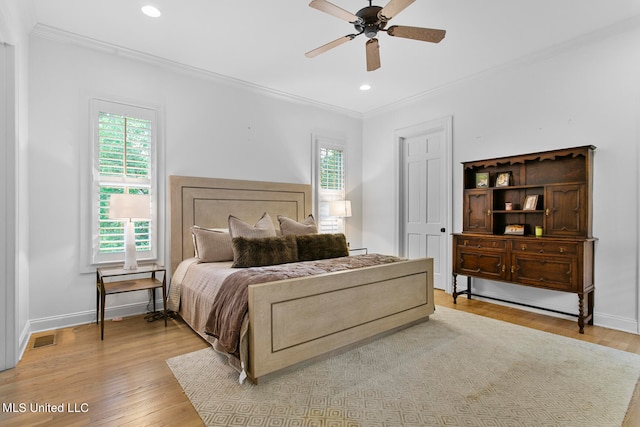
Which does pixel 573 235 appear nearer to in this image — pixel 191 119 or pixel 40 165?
pixel 191 119

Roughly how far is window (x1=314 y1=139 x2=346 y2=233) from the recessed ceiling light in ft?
9.32

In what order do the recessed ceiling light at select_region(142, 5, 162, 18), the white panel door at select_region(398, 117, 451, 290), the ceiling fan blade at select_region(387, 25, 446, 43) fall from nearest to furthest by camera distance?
1. the ceiling fan blade at select_region(387, 25, 446, 43)
2. the recessed ceiling light at select_region(142, 5, 162, 18)
3. the white panel door at select_region(398, 117, 451, 290)

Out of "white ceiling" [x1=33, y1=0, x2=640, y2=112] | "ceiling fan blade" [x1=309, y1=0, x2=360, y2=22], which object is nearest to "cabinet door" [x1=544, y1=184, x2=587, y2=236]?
"white ceiling" [x1=33, y1=0, x2=640, y2=112]

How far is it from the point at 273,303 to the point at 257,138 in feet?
9.79

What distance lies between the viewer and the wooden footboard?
2.23 meters

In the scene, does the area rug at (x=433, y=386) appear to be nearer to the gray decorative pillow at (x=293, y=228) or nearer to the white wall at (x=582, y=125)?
the white wall at (x=582, y=125)

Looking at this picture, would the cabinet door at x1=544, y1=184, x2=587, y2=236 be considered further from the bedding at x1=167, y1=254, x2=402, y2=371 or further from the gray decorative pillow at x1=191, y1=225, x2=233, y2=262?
the gray decorative pillow at x1=191, y1=225, x2=233, y2=262

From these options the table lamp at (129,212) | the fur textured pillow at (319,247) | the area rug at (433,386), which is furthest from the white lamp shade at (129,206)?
the fur textured pillow at (319,247)

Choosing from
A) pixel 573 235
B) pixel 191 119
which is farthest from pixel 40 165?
pixel 573 235

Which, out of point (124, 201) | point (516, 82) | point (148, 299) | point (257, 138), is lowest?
point (148, 299)

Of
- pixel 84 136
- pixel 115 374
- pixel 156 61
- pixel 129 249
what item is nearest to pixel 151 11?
pixel 156 61

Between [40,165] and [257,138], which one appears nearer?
[40,165]

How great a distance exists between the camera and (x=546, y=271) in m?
3.40

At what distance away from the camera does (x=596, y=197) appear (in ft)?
11.0
